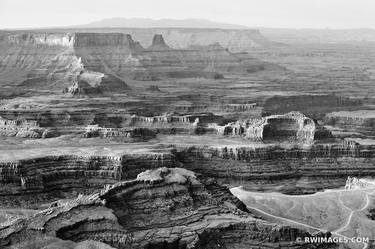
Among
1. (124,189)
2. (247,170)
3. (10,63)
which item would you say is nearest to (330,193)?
(247,170)

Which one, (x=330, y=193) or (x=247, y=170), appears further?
(x=247, y=170)

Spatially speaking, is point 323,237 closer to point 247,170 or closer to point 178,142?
point 247,170

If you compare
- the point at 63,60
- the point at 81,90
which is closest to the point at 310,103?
the point at 81,90

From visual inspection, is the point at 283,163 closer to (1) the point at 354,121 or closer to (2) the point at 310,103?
(1) the point at 354,121

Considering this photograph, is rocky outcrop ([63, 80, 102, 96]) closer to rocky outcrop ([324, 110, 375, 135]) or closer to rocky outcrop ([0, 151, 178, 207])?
rocky outcrop ([324, 110, 375, 135])

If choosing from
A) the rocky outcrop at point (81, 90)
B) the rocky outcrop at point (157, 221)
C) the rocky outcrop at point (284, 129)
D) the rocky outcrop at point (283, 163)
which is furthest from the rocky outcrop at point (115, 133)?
the rocky outcrop at point (81, 90)

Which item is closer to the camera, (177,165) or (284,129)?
(177,165)

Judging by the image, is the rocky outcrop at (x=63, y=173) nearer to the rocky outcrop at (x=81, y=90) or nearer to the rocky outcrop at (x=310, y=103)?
the rocky outcrop at (x=81, y=90)
